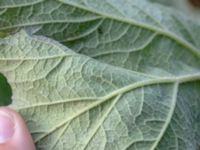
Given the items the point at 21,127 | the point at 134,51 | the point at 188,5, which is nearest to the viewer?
the point at 21,127

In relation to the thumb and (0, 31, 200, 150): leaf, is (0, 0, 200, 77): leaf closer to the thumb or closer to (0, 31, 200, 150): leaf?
(0, 31, 200, 150): leaf

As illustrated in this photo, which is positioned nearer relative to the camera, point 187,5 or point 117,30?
point 117,30

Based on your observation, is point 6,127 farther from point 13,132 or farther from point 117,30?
point 117,30

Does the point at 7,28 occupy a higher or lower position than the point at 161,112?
higher

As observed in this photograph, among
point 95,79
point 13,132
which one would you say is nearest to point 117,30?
point 95,79

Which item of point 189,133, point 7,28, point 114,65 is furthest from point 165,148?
point 7,28

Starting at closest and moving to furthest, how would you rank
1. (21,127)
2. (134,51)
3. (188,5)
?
(21,127)
(134,51)
(188,5)

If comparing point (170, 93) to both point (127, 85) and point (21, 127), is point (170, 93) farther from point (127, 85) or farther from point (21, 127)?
point (21, 127)

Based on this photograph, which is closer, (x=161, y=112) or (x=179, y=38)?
(x=161, y=112)

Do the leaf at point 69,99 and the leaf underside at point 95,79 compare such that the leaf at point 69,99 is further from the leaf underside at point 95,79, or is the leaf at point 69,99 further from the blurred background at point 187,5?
the blurred background at point 187,5
